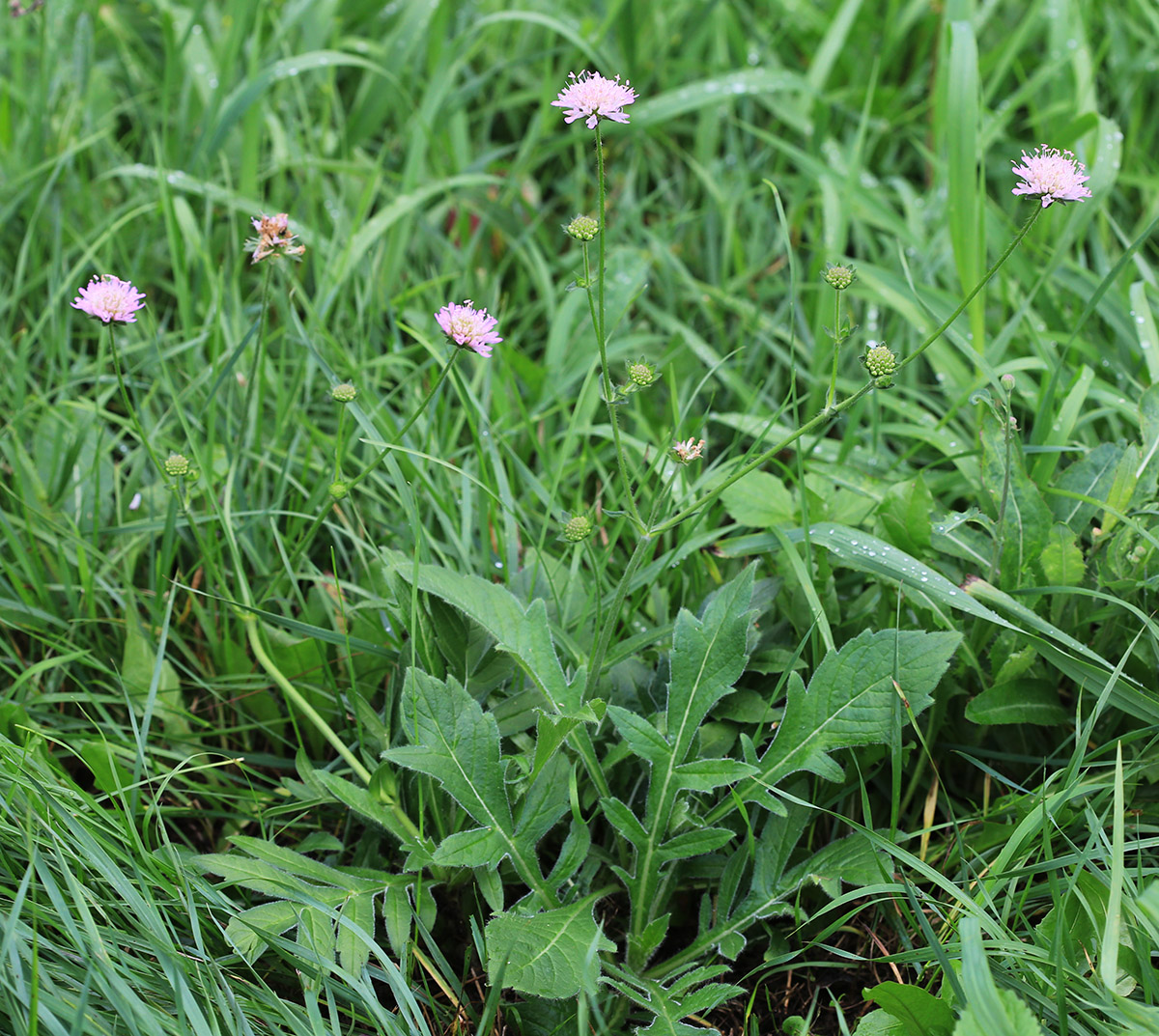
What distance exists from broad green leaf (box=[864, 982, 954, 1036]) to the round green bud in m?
0.81

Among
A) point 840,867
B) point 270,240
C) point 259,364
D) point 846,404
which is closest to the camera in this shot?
point 846,404

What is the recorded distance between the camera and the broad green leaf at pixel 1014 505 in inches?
68.0

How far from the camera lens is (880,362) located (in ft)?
4.34

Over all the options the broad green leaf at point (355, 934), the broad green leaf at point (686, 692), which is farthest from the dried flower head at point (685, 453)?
the broad green leaf at point (355, 934)

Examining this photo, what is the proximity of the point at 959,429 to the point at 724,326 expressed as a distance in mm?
720

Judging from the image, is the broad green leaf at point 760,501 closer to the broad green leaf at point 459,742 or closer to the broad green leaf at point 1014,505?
the broad green leaf at point 1014,505

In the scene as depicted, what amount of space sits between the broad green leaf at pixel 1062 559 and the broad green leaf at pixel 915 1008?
2.38 feet

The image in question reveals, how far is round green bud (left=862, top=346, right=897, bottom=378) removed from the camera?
1.32m

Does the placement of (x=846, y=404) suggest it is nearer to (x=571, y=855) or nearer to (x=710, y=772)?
(x=710, y=772)

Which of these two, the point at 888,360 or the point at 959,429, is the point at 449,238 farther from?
the point at 888,360

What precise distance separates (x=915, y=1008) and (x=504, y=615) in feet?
2.62

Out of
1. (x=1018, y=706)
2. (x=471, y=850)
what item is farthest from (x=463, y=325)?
(x=1018, y=706)

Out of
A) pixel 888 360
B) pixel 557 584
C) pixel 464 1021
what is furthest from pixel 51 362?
pixel 888 360

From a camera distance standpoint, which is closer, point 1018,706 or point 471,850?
point 471,850
